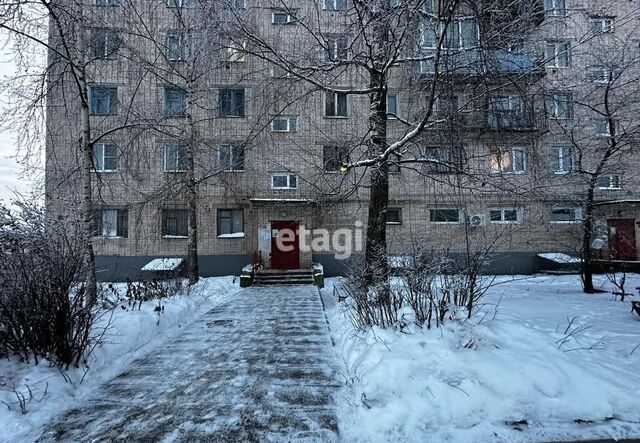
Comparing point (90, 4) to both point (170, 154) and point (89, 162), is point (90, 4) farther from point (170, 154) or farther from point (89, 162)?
point (170, 154)

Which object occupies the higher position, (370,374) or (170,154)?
(170,154)

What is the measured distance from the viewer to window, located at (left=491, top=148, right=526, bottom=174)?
285 inches

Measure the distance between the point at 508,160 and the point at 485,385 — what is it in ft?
18.5

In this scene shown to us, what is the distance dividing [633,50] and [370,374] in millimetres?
13959

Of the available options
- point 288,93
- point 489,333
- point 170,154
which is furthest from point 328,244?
point 489,333

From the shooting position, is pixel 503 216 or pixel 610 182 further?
pixel 503 216

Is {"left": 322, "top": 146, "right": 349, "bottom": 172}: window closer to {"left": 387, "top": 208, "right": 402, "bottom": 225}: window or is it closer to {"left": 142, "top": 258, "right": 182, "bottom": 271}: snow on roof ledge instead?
{"left": 387, "top": 208, "right": 402, "bottom": 225}: window

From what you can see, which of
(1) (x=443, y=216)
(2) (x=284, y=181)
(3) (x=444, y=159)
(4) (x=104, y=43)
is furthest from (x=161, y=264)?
(1) (x=443, y=216)

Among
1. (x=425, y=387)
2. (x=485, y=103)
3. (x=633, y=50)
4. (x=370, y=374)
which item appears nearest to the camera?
(x=425, y=387)

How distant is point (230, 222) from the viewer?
16.7 metres

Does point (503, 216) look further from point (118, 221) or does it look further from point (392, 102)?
point (118, 221)


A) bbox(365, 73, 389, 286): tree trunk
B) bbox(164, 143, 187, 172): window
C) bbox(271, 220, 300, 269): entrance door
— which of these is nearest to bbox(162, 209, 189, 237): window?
bbox(164, 143, 187, 172): window

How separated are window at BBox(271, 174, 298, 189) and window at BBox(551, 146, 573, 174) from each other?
10.5 m

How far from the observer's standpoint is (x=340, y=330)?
6559 millimetres
